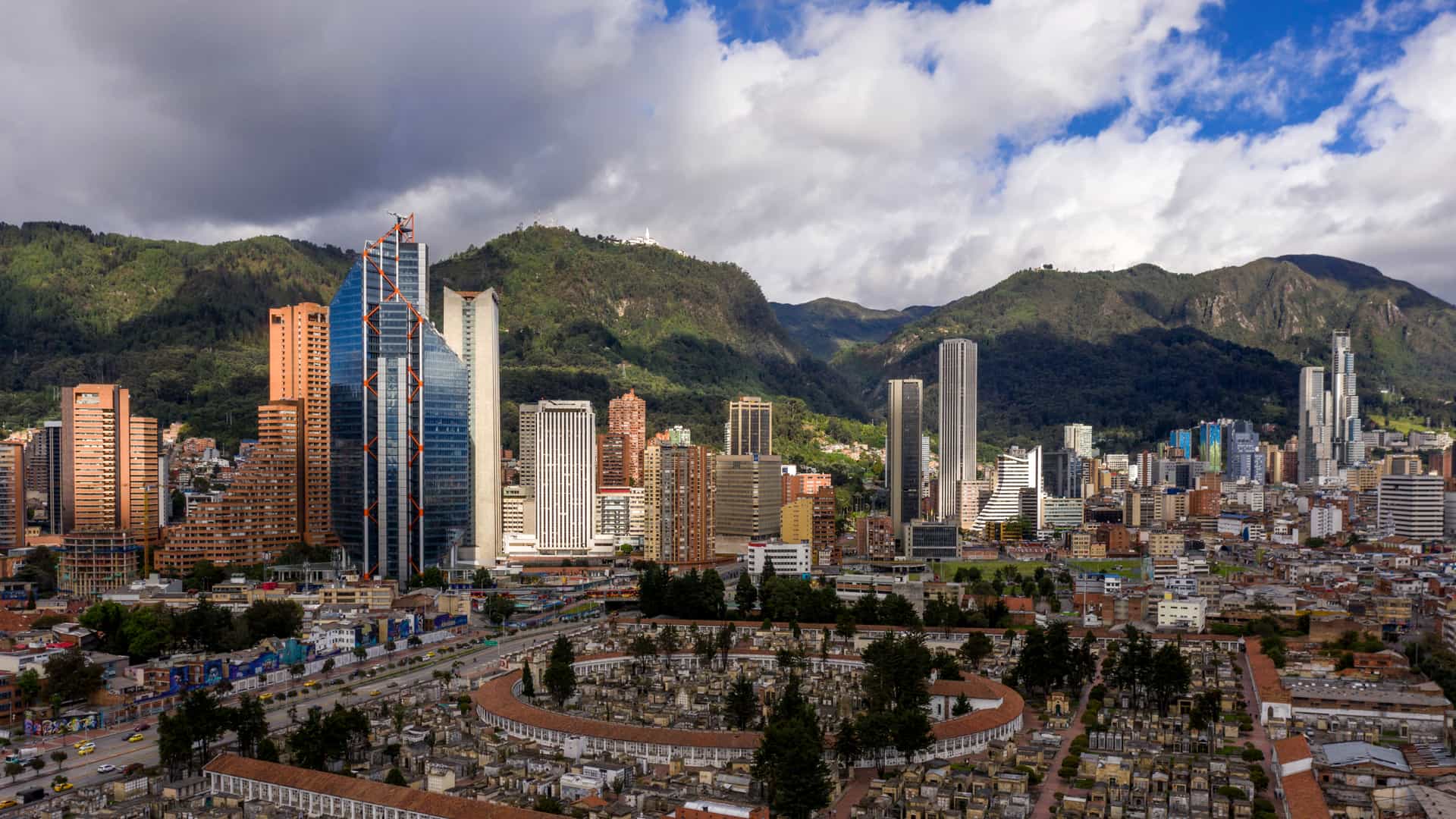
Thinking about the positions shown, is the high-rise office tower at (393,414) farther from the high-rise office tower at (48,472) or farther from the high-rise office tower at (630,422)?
the high-rise office tower at (630,422)

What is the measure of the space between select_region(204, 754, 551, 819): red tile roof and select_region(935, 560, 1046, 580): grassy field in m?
30.7

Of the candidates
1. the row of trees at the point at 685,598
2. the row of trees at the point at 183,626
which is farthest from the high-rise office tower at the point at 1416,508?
the row of trees at the point at 183,626

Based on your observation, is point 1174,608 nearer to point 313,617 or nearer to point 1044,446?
point 313,617

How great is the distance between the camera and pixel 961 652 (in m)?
29.2

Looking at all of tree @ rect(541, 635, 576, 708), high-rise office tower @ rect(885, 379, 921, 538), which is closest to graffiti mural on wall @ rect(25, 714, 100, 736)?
tree @ rect(541, 635, 576, 708)

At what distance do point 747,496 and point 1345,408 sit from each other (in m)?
70.6

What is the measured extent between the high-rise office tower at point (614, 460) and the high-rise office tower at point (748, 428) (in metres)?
6.00

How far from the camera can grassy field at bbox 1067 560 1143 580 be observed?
47.6m

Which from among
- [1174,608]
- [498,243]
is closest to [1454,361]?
[498,243]

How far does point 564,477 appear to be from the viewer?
51688 millimetres

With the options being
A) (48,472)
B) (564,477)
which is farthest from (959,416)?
(48,472)

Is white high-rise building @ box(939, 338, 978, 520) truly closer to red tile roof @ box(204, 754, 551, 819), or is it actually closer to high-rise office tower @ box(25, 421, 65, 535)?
Result: high-rise office tower @ box(25, 421, 65, 535)

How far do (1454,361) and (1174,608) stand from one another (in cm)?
12646

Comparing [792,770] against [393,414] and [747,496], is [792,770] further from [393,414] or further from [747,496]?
[747,496]
